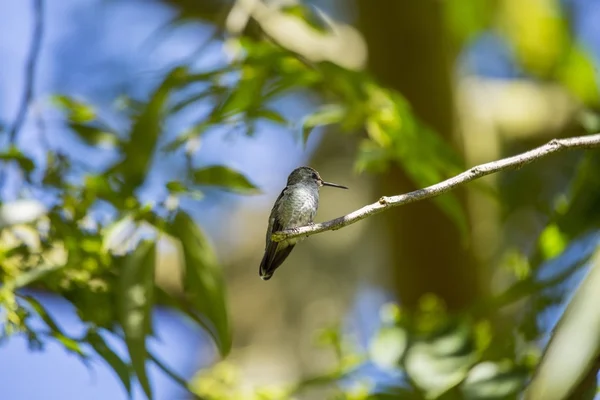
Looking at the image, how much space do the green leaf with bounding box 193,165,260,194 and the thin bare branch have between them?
60 cm

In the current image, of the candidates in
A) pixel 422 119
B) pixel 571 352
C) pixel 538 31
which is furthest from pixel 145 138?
pixel 538 31

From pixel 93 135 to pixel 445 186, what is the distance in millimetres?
1367

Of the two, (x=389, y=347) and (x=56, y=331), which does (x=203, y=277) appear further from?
(x=389, y=347)

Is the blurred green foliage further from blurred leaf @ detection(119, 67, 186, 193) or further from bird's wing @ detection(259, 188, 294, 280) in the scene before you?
bird's wing @ detection(259, 188, 294, 280)

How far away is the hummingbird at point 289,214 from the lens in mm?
1503

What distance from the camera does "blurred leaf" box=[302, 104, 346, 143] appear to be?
6.34 feet

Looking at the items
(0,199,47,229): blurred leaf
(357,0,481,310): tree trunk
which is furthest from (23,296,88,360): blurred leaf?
(357,0,481,310): tree trunk

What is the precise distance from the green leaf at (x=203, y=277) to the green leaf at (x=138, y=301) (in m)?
0.08

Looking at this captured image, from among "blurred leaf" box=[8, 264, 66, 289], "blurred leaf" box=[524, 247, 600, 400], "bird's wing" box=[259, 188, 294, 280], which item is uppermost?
"blurred leaf" box=[8, 264, 66, 289]

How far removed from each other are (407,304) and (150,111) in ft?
5.40

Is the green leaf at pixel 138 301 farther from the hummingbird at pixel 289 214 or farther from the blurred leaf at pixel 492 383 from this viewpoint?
the blurred leaf at pixel 492 383

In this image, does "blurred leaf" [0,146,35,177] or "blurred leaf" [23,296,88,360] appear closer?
"blurred leaf" [23,296,88,360]

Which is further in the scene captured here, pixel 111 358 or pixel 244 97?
pixel 244 97

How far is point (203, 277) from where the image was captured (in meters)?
1.83
